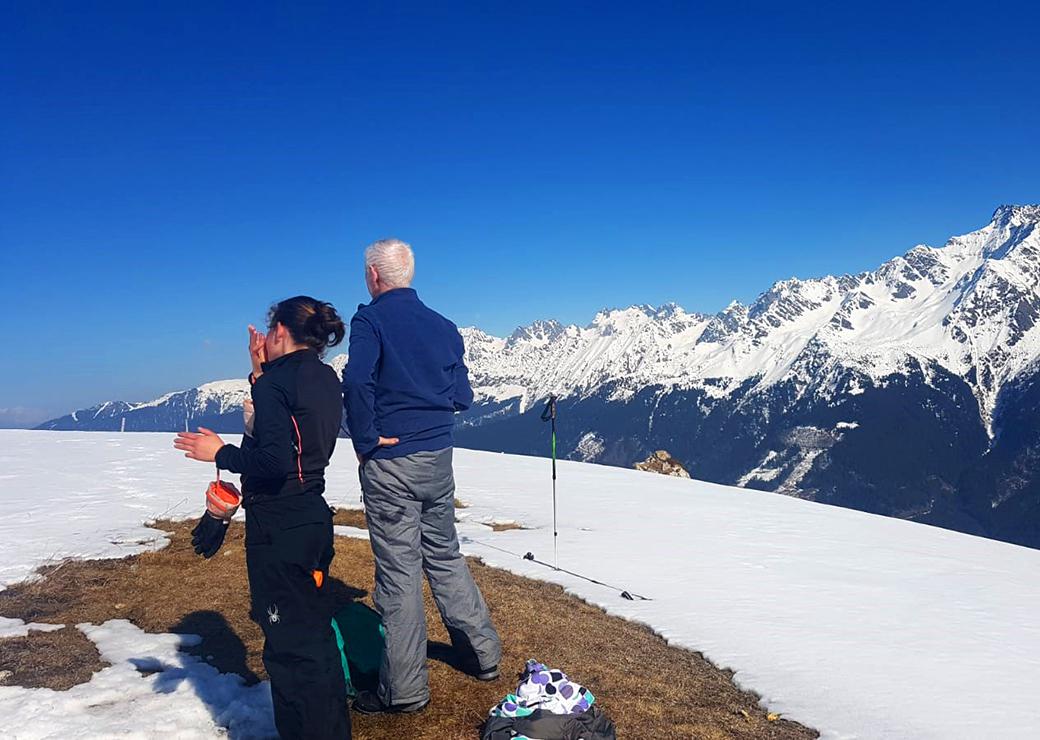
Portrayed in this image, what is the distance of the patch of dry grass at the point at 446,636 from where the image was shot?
279 inches

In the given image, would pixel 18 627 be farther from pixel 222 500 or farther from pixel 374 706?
pixel 222 500

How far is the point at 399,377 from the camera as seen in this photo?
645 cm

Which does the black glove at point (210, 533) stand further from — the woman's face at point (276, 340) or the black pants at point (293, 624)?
the woman's face at point (276, 340)

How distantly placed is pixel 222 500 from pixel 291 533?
2.04 feet

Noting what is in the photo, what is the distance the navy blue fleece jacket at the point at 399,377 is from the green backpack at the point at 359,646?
1.85 metres

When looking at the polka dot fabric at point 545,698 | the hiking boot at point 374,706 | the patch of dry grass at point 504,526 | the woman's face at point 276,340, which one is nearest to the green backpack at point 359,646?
the hiking boot at point 374,706

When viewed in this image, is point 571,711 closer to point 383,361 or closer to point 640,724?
point 640,724

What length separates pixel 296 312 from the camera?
5586 mm

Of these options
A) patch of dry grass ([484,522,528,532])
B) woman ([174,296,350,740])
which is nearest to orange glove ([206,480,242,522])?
woman ([174,296,350,740])

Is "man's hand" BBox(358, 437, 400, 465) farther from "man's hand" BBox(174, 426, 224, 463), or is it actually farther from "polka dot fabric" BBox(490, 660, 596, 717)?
"polka dot fabric" BBox(490, 660, 596, 717)

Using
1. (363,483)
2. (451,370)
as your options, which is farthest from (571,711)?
(451,370)

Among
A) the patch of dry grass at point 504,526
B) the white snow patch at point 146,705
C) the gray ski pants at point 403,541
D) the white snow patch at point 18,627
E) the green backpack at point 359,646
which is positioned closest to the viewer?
the white snow patch at point 146,705

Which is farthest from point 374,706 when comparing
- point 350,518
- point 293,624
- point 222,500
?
point 350,518

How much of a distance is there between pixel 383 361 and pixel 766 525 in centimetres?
1830
